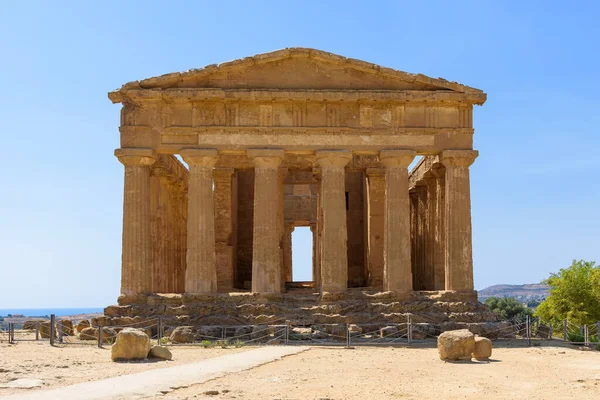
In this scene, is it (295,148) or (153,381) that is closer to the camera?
(153,381)

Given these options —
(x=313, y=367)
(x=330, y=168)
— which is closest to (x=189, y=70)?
(x=330, y=168)

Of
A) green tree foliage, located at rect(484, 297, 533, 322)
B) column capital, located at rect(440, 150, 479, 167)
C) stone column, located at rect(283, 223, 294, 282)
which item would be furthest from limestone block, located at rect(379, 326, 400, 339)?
green tree foliage, located at rect(484, 297, 533, 322)

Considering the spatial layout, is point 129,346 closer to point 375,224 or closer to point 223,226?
point 223,226

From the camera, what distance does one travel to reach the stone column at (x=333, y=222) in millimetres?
29359

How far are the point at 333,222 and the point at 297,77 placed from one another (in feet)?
19.2

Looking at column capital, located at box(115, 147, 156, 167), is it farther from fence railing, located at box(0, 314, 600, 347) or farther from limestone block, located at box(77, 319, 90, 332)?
limestone block, located at box(77, 319, 90, 332)

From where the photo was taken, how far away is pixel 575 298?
43.8 m

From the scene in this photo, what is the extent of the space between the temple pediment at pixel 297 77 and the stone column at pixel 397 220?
287 centimetres

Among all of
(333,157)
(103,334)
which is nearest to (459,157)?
(333,157)

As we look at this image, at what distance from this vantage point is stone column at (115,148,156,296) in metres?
29.2

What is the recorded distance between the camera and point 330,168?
2991 cm

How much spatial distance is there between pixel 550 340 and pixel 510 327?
173 cm

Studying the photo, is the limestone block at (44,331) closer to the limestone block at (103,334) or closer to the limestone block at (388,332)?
the limestone block at (103,334)

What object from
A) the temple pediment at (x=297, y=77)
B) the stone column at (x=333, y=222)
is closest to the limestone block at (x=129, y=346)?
the stone column at (x=333, y=222)
